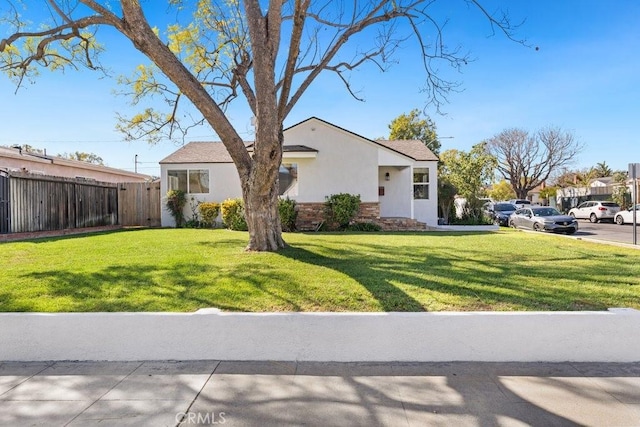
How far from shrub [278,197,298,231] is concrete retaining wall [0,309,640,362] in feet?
33.9

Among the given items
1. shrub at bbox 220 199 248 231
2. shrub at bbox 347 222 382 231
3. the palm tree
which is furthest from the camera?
the palm tree

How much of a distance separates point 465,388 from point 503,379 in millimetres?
469

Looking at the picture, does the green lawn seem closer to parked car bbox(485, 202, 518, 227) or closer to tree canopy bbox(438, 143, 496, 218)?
tree canopy bbox(438, 143, 496, 218)

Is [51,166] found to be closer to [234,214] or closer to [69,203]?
[69,203]

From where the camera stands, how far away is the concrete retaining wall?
12.7 feet

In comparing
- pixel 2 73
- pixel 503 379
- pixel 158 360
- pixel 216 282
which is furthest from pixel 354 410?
pixel 2 73

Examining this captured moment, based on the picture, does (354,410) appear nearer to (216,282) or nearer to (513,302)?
(513,302)

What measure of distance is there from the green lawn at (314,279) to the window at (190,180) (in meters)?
8.83

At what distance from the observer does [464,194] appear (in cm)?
1950

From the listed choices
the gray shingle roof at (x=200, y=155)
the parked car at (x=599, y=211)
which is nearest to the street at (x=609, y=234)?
the parked car at (x=599, y=211)

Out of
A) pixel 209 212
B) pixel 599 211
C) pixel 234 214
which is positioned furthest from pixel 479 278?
pixel 599 211

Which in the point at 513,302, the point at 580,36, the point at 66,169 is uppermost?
the point at 580,36

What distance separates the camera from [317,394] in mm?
3197

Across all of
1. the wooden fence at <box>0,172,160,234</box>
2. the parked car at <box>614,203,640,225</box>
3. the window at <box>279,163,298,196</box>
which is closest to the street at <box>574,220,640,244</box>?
the parked car at <box>614,203,640,225</box>
